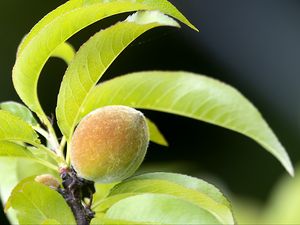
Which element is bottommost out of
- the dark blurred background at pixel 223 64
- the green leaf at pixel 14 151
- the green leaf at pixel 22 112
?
the dark blurred background at pixel 223 64

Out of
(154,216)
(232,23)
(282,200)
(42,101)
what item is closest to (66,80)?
(154,216)

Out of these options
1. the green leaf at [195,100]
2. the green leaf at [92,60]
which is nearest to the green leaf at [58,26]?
the green leaf at [92,60]

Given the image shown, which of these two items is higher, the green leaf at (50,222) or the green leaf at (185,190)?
the green leaf at (185,190)

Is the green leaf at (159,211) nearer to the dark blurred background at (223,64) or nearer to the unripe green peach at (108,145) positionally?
the unripe green peach at (108,145)

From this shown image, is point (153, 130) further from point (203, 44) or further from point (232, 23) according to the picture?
point (232, 23)

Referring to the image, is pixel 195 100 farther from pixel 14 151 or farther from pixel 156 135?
pixel 14 151

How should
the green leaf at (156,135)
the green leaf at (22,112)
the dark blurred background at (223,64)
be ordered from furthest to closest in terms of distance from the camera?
the dark blurred background at (223,64)
the green leaf at (156,135)
the green leaf at (22,112)

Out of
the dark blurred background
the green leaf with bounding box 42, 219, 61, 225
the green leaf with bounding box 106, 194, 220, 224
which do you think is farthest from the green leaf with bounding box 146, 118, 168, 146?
the dark blurred background

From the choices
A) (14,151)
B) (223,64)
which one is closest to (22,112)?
(14,151)
